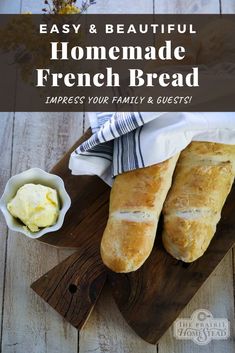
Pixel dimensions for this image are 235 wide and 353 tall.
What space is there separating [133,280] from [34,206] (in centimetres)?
27

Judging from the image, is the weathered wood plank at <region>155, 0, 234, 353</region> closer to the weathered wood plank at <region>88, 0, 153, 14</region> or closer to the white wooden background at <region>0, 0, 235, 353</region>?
the white wooden background at <region>0, 0, 235, 353</region>

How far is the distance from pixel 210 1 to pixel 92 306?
0.86 metres

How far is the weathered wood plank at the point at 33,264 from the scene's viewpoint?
1.11 meters

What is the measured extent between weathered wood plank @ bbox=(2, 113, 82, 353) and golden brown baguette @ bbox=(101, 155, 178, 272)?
0.20 metres

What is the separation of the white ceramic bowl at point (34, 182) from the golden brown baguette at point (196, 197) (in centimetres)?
22

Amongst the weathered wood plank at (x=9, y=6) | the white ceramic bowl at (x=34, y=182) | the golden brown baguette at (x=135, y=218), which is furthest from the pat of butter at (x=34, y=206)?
the weathered wood plank at (x=9, y=6)

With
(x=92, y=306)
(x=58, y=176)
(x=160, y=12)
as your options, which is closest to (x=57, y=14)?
(x=160, y=12)

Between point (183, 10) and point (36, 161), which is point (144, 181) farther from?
point (183, 10)

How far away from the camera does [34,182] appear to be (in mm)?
1093

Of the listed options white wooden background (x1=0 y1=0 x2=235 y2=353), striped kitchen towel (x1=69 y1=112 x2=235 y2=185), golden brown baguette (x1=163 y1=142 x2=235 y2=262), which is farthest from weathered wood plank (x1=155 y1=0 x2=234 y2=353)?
striped kitchen towel (x1=69 y1=112 x2=235 y2=185)

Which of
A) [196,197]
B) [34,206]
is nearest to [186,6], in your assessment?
[196,197]

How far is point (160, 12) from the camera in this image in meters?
1.33

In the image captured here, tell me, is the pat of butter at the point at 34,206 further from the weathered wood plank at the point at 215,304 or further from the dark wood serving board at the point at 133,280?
the weathered wood plank at the point at 215,304

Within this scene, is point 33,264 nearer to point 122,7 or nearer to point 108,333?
point 108,333
